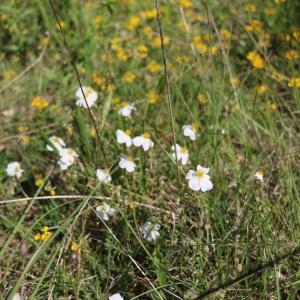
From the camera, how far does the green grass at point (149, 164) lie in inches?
64.7

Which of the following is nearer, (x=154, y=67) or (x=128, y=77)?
(x=128, y=77)

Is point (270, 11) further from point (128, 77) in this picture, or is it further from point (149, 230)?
point (149, 230)

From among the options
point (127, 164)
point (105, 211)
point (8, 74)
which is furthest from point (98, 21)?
point (105, 211)

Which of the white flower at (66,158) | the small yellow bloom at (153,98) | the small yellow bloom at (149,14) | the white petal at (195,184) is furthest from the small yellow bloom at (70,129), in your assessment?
the small yellow bloom at (149,14)

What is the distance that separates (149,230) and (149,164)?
19.3 inches

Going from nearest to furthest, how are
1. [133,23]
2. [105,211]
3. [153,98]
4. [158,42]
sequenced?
[105,211], [153,98], [158,42], [133,23]

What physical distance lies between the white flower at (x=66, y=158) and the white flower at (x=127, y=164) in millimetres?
208

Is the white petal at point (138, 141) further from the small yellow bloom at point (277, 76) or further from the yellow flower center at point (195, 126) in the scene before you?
the small yellow bloom at point (277, 76)

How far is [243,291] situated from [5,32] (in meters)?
2.38

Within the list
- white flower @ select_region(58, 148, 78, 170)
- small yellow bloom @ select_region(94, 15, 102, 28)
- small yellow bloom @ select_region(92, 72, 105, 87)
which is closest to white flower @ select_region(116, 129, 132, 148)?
white flower @ select_region(58, 148, 78, 170)

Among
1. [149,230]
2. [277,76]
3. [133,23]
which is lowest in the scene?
[277,76]

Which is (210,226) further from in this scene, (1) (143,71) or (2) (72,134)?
(1) (143,71)

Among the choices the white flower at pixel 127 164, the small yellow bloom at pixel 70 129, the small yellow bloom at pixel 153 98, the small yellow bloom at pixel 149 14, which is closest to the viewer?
the white flower at pixel 127 164

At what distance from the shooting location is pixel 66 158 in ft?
6.71
